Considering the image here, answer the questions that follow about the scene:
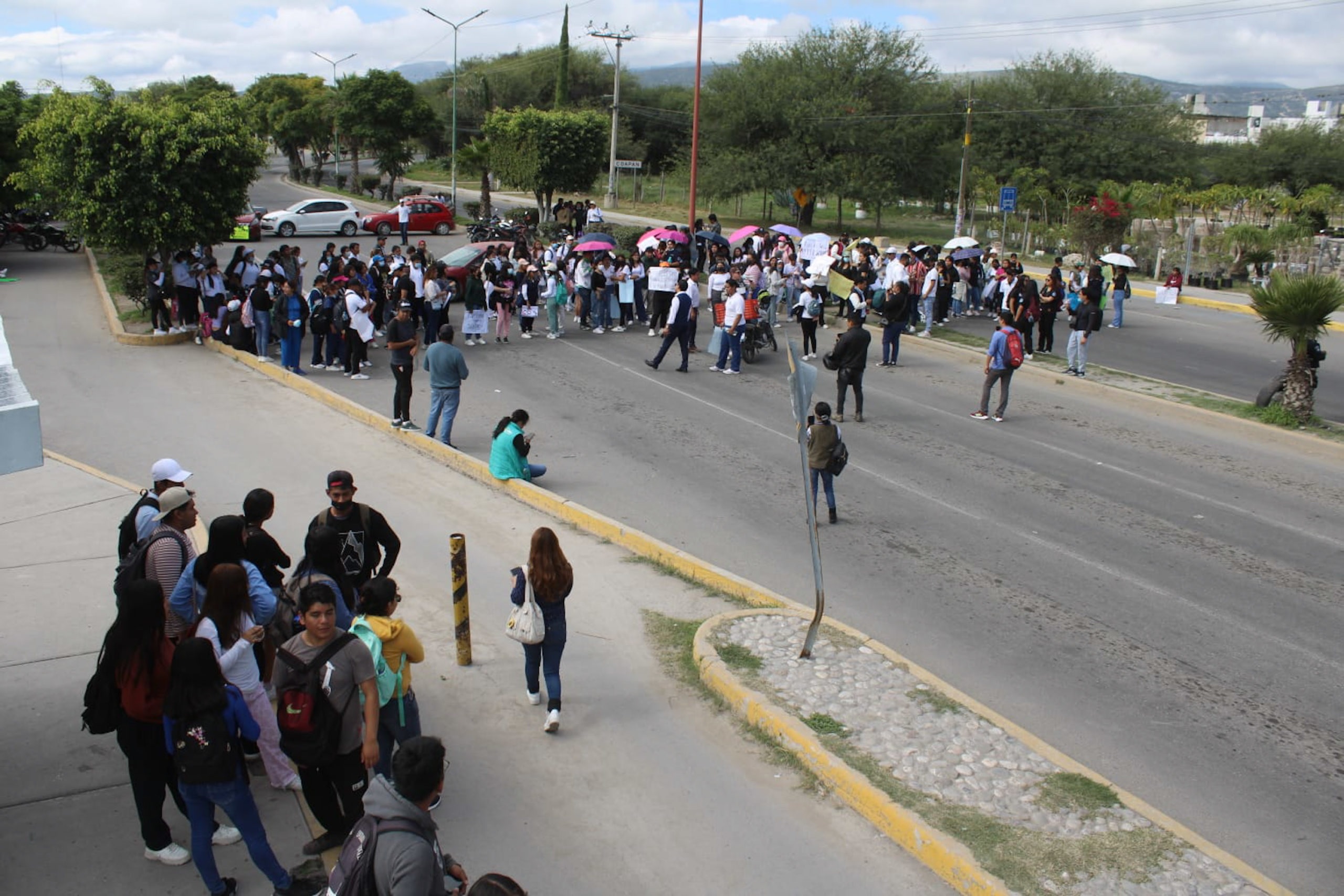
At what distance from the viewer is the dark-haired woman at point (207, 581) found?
5848mm

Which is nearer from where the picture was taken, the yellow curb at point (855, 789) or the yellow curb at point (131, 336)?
the yellow curb at point (855, 789)

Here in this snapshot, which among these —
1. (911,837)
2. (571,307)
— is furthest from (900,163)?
(911,837)

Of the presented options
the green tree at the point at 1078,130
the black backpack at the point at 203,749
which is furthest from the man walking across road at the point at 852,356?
the green tree at the point at 1078,130

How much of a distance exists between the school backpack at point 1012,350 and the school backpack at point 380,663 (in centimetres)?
1185

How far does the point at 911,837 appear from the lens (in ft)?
19.2

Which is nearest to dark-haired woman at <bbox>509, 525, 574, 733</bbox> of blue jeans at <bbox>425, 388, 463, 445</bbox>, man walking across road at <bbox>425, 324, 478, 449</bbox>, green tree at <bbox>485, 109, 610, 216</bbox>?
man walking across road at <bbox>425, 324, 478, 449</bbox>

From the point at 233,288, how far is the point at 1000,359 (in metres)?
13.0

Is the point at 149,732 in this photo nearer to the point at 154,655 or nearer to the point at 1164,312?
the point at 154,655

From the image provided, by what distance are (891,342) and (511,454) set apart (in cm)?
963

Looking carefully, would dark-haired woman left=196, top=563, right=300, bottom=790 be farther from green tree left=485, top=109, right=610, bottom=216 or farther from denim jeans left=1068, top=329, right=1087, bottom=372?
green tree left=485, top=109, right=610, bottom=216

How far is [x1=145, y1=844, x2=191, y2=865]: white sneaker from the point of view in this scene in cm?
540

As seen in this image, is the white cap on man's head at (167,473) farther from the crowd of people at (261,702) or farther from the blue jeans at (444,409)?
the blue jeans at (444,409)

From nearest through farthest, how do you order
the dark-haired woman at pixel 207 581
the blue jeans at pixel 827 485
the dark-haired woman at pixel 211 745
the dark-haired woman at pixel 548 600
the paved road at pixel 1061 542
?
1. the dark-haired woman at pixel 211 745
2. the dark-haired woman at pixel 207 581
3. the dark-haired woman at pixel 548 600
4. the paved road at pixel 1061 542
5. the blue jeans at pixel 827 485

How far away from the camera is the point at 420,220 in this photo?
4059 centimetres
